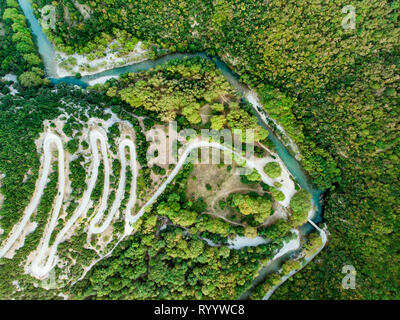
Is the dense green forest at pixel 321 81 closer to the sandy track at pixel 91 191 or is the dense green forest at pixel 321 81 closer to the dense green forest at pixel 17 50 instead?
the dense green forest at pixel 17 50

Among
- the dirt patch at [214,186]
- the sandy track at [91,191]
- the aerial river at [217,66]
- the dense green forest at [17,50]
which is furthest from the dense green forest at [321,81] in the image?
the dirt patch at [214,186]

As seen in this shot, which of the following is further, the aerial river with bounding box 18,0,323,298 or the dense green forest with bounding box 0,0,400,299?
the aerial river with bounding box 18,0,323,298

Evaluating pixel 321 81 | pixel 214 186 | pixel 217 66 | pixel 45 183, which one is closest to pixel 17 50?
pixel 45 183

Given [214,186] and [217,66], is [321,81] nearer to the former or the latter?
[217,66]

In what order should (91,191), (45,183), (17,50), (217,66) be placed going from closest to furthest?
(45,183) → (91,191) → (17,50) → (217,66)

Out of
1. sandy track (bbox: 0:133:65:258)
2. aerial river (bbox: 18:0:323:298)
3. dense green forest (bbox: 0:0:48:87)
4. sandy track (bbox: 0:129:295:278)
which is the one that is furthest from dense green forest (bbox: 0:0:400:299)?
sandy track (bbox: 0:133:65:258)

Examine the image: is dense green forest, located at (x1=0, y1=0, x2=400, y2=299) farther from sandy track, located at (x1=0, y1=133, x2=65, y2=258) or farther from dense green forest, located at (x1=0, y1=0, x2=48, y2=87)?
sandy track, located at (x1=0, y1=133, x2=65, y2=258)

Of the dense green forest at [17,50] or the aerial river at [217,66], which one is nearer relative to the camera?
the dense green forest at [17,50]

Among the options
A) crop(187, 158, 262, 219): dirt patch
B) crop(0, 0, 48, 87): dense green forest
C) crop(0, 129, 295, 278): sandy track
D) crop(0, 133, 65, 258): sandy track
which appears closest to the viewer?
crop(0, 133, 65, 258): sandy track

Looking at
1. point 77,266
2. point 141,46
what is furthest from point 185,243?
point 141,46

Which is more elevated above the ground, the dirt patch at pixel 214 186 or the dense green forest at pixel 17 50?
the dense green forest at pixel 17 50
